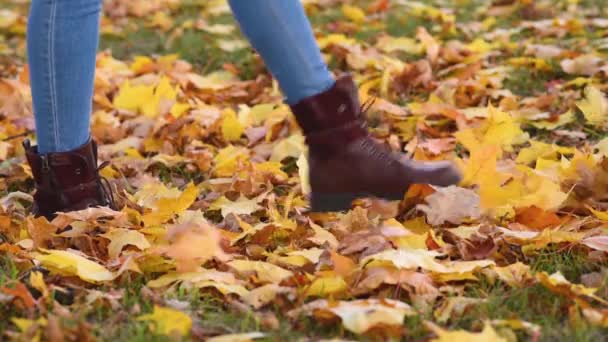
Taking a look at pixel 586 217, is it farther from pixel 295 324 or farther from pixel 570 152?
pixel 295 324

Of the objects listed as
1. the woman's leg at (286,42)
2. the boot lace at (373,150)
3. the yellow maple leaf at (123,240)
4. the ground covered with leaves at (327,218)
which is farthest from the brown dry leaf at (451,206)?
the yellow maple leaf at (123,240)

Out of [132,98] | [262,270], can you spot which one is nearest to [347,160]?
[262,270]

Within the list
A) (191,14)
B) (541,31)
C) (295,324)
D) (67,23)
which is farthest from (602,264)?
(191,14)

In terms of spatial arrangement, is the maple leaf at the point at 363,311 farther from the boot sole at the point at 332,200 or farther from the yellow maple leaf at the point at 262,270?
the boot sole at the point at 332,200

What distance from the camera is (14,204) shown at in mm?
2416

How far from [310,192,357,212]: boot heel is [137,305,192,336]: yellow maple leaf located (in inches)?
25.2

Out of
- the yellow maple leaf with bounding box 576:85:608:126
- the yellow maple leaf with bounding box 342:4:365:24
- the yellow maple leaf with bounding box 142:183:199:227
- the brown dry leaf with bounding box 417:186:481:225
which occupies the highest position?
Answer: the yellow maple leaf with bounding box 142:183:199:227

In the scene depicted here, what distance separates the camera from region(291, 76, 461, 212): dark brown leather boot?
81.4 inches

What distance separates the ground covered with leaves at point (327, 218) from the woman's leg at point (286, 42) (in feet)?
0.96

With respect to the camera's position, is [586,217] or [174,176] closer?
[586,217]

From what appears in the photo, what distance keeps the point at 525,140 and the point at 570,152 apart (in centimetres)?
22

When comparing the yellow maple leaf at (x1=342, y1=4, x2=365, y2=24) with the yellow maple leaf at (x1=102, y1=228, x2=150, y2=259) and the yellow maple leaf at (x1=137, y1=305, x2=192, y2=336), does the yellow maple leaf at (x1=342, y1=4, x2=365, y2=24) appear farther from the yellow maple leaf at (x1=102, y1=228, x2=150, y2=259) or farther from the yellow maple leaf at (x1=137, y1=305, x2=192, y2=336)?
the yellow maple leaf at (x1=137, y1=305, x2=192, y2=336)

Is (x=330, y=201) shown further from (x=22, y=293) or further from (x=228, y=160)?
(x=22, y=293)

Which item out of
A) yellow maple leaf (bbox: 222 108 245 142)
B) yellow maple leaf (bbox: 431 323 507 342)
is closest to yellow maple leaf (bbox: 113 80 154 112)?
yellow maple leaf (bbox: 222 108 245 142)
